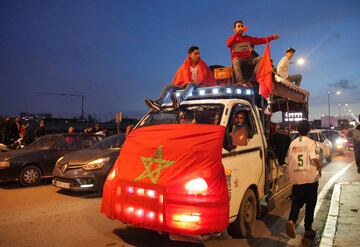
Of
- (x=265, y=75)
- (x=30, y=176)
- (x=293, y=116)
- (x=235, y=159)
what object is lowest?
(x=30, y=176)

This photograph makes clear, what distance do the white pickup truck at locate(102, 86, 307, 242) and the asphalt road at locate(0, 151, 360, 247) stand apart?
0.39 metres

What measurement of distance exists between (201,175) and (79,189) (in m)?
4.96

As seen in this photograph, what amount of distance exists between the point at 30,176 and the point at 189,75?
5822mm

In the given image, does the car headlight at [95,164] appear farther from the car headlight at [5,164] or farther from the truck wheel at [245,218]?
the truck wheel at [245,218]

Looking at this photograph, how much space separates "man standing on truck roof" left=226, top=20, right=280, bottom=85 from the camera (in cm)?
871

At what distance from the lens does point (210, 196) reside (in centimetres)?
443

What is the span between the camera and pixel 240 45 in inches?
352

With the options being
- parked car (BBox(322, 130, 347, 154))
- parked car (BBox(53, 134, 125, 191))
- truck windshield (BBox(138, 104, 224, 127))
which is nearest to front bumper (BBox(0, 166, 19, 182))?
parked car (BBox(53, 134, 125, 191))

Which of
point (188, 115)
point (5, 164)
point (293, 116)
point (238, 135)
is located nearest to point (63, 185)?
point (5, 164)

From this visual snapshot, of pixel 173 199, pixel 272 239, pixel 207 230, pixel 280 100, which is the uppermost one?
pixel 280 100

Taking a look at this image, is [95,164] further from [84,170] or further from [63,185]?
[63,185]

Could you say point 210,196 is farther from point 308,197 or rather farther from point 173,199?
point 308,197

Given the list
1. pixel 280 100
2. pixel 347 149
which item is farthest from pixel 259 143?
pixel 347 149

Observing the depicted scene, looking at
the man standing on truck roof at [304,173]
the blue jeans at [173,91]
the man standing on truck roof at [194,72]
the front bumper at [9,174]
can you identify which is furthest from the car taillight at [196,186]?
the front bumper at [9,174]
